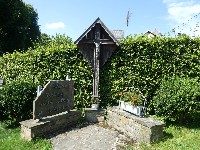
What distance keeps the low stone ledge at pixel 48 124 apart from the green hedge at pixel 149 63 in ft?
8.97

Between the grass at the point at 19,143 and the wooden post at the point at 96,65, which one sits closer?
the grass at the point at 19,143

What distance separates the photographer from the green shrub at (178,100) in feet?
32.1

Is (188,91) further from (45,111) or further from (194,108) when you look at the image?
(45,111)

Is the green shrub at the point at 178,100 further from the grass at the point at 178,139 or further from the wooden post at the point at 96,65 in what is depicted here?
the wooden post at the point at 96,65

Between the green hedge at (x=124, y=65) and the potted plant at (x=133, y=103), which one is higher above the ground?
the green hedge at (x=124, y=65)

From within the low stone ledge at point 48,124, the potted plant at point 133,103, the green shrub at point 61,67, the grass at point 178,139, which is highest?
the green shrub at point 61,67

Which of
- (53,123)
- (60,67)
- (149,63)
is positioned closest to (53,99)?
(53,123)

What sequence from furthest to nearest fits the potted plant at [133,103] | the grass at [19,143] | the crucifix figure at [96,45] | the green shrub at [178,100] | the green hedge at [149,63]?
the crucifix figure at [96,45], the green hedge at [149,63], the green shrub at [178,100], the potted plant at [133,103], the grass at [19,143]

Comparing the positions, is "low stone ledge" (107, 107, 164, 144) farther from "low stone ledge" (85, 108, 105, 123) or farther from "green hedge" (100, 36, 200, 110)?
"green hedge" (100, 36, 200, 110)

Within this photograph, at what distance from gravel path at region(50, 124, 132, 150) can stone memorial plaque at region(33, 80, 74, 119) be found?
0.92 meters

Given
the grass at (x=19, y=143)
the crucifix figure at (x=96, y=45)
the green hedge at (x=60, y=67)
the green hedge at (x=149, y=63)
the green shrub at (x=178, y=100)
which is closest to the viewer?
the grass at (x=19, y=143)

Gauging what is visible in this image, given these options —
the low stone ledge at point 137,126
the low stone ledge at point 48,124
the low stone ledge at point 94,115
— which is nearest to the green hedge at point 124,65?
the low stone ledge at point 94,115

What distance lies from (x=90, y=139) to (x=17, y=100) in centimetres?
364

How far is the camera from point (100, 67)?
13.1 m
